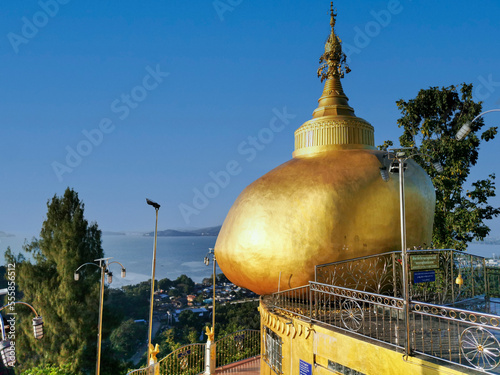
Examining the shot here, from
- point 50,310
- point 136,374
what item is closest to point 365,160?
point 136,374

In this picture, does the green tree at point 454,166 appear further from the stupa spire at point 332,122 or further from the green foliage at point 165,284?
the green foliage at point 165,284

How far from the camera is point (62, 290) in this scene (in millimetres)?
20234

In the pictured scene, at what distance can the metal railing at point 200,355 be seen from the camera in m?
14.0

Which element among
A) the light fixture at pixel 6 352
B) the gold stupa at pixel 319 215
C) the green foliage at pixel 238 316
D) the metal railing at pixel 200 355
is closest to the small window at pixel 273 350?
the gold stupa at pixel 319 215

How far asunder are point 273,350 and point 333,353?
10.5ft

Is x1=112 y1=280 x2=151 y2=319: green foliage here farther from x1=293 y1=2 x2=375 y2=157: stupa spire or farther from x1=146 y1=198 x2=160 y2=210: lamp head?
x1=293 y1=2 x2=375 y2=157: stupa spire

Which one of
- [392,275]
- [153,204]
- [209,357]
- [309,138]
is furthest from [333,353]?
[209,357]

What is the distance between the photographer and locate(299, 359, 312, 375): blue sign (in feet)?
29.7

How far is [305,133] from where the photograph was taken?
45.1ft

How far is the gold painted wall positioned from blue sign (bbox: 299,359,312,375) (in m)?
0.09

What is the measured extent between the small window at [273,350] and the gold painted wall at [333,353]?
28cm

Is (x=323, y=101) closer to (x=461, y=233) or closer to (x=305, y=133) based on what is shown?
(x=305, y=133)

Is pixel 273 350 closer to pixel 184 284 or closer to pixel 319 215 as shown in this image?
pixel 319 215

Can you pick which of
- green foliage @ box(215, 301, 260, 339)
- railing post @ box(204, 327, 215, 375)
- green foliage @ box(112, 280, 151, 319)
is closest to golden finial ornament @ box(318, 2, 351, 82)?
railing post @ box(204, 327, 215, 375)
